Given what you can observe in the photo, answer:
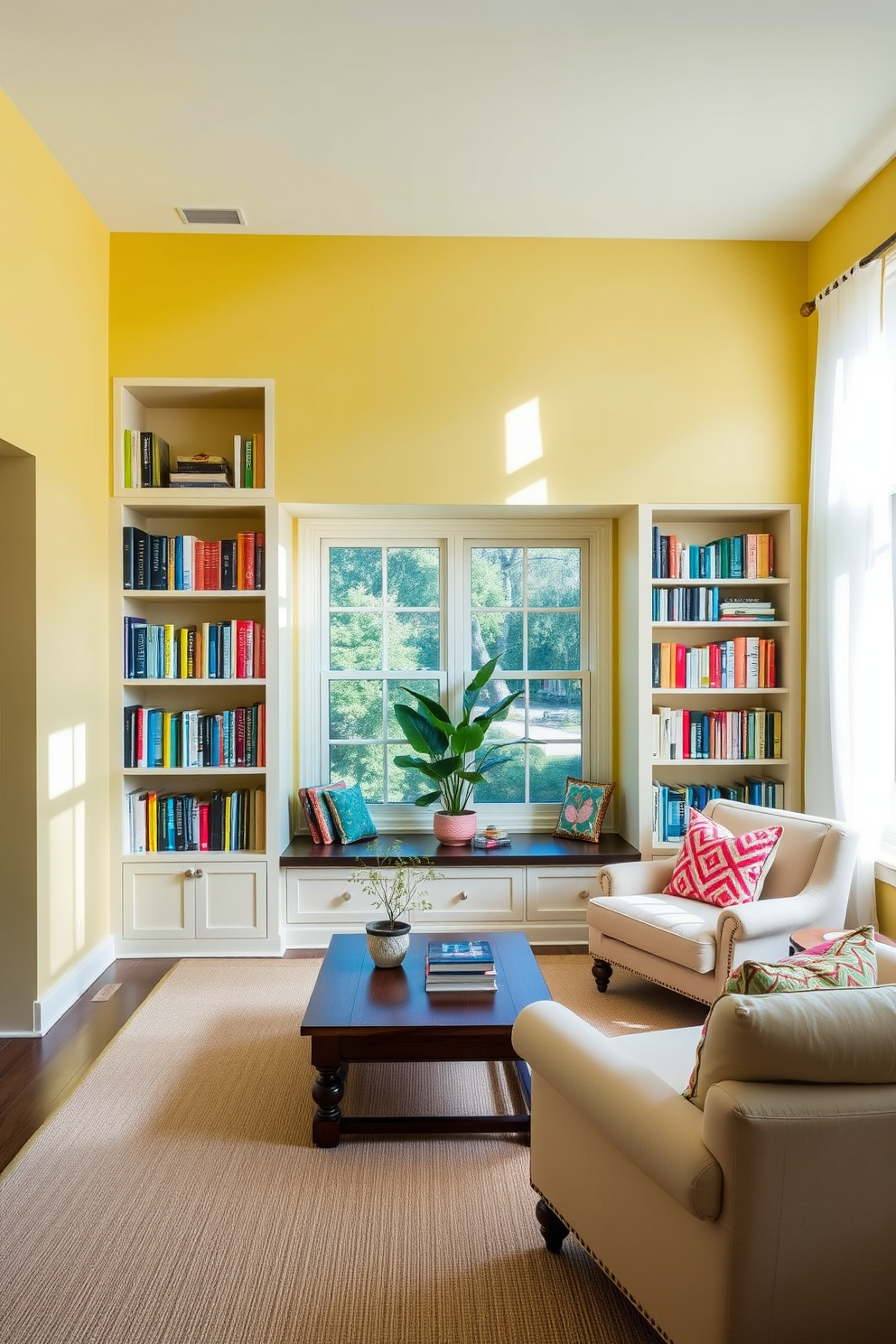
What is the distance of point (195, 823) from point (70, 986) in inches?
35.2

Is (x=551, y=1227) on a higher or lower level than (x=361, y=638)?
lower

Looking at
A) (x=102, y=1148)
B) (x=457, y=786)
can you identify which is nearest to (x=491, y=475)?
(x=457, y=786)

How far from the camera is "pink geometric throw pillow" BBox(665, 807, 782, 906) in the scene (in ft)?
11.7

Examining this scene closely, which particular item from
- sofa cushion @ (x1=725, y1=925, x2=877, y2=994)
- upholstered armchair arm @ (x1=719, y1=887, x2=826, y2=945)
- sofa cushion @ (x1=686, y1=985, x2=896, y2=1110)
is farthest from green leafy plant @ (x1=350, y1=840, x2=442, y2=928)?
sofa cushion @ (x1=686, y1=985, x2=896, y2=1110)

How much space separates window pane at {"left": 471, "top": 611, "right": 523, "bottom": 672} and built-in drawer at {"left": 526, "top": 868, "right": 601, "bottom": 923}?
1149 millimetres

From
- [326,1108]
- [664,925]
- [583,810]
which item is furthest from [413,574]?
[326,1108]

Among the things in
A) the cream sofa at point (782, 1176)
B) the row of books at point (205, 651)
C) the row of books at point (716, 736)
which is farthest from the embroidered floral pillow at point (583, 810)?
the cream sofa at point (782, 1176)

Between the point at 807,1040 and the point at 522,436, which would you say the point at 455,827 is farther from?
the point at 807,1040

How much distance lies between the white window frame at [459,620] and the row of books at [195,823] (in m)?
0.51

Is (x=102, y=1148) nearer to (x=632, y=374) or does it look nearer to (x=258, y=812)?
(x=258, y=812)

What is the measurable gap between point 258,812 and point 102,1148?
1858 millimetres

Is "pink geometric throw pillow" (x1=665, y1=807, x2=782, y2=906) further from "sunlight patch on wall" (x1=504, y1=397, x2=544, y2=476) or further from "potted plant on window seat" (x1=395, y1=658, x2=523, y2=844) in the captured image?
"sunlight patch on wall" (x1=504, y1=397, x2=544, y2=476)

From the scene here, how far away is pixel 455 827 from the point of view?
4.50 m

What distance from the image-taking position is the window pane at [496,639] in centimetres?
491
